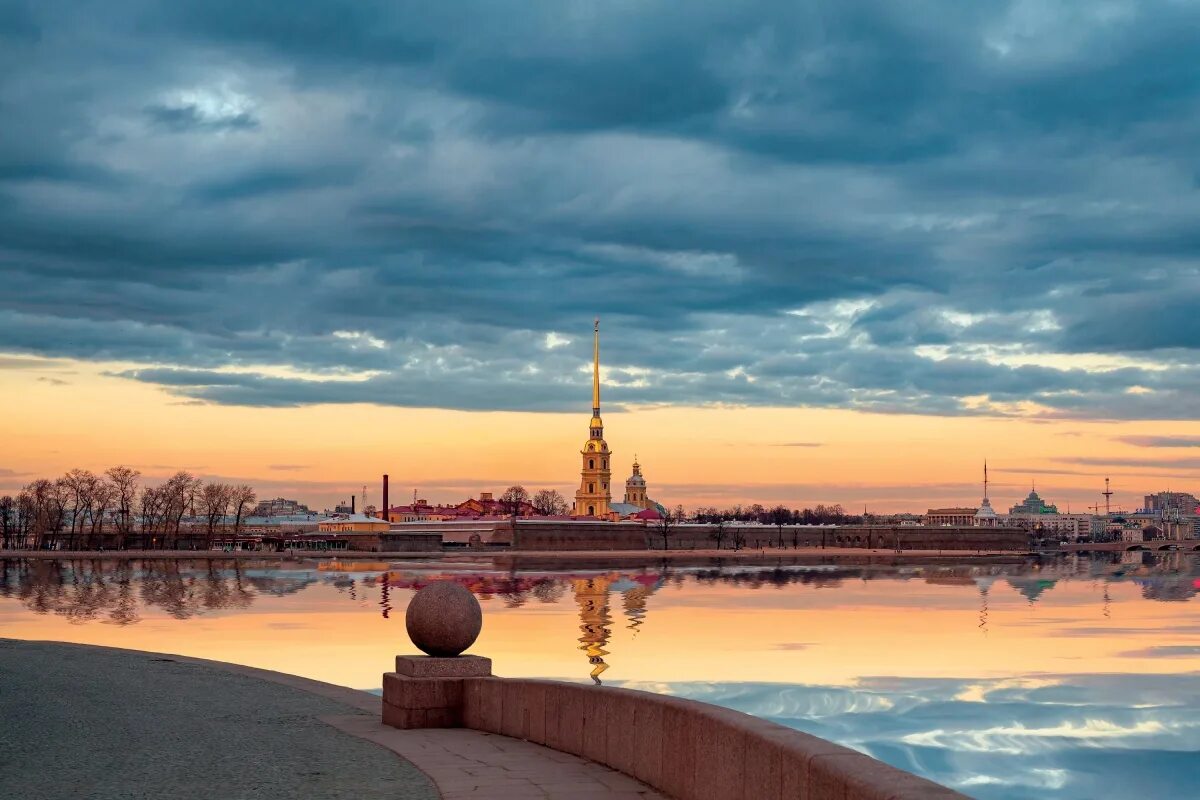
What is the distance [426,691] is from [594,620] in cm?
2976

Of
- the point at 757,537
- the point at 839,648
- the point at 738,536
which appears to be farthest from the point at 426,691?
the point at 757,537

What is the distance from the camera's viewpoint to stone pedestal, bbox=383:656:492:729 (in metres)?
13.3

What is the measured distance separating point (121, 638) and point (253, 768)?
25827mm

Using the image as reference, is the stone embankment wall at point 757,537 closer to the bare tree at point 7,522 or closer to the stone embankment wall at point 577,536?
the stone embankment wall at point 577,536

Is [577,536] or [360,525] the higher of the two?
[360,525]

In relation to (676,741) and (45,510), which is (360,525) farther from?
(676,741)

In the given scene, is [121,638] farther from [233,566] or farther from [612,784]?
[233,566]

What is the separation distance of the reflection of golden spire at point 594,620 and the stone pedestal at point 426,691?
11.3 metres

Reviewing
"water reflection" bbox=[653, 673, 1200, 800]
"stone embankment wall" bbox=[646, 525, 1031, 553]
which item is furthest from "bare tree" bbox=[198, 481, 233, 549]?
"water reflection" bbox=[653, 673, 1200, 800]

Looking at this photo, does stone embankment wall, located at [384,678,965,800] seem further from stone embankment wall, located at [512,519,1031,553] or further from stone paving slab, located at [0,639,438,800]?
stone embankment wall, located at [512,519,1031,553]

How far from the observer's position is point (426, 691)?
43.9ft

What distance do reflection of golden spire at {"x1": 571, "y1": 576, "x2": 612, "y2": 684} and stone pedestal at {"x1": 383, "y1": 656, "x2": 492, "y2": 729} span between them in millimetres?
11342

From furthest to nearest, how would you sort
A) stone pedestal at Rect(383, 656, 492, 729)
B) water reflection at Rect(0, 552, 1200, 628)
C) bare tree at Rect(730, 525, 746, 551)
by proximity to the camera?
1. bare tree at Rect(730, 525, 746, 551)
2. water reflection at Rect(0, 552, 1200, 628)
3. stone pedestal at Rect(383, 656, 492, 729)

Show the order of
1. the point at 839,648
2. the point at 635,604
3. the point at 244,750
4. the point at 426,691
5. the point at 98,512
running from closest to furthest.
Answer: the point at 244,750, the point at 426,691, the point at 839,648, the point at 635,604, the point at 98,512
